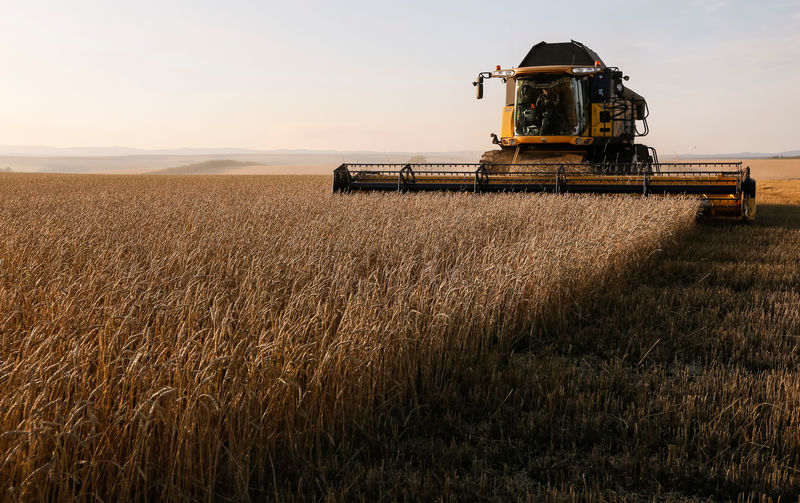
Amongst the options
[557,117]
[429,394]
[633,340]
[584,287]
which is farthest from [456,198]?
[429,394]

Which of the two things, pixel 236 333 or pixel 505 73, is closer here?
pixel 236 333

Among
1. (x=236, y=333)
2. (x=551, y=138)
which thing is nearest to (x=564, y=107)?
(x=551, y=138)

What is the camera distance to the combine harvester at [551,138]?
12586 millimetres

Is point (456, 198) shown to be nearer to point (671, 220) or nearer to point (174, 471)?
point (671, 220)

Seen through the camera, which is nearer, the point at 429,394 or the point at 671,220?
the point at 429,394

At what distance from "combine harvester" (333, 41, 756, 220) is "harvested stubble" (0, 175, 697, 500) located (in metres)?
4.57

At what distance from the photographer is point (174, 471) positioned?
7.91ft

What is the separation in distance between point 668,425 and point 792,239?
797 cm

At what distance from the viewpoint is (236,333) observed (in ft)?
10.3

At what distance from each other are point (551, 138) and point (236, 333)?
1143cm

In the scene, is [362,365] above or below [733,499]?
above

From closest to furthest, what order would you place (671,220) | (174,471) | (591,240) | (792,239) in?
(174,471), (591,240), (671,220), (792,239)

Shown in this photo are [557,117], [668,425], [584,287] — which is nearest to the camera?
[668,425]

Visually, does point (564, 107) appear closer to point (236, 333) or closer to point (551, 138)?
point (551, 138)
